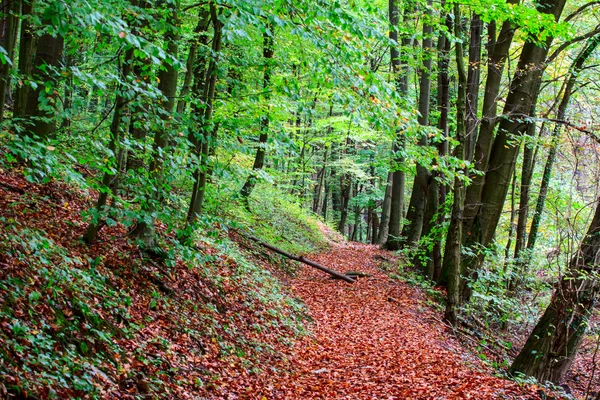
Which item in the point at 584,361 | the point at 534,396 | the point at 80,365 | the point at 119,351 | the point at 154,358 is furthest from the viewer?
the point at 584,361

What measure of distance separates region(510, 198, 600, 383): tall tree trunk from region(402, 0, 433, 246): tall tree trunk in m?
6.73

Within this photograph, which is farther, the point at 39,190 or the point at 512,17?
the point at 512,17

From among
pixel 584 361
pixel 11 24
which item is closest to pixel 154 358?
pixel 11 24

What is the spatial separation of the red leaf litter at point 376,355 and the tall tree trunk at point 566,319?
31.4 inches

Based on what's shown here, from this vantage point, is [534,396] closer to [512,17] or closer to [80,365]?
[80,365]

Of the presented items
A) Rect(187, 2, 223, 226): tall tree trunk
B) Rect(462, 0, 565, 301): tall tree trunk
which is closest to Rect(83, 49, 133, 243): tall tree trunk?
Rect(187, 2, 223, 226): tall tree trunk

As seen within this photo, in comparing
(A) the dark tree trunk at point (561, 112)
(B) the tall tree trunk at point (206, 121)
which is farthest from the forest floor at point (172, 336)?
(A) the dark tree trunk at point (561, 112)

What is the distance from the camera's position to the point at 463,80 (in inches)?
360

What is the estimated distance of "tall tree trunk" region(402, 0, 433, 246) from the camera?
1419 centimetres

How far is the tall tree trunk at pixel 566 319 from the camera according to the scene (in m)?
6.69

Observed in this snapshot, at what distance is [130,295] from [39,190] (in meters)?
2.93

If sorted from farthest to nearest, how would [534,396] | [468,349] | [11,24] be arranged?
[468,349] → [534,396] → [11,24]

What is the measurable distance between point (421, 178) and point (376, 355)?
776cm

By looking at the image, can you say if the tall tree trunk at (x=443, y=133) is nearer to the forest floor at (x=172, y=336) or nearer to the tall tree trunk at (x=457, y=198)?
the forest floor at (x=172, y=336)
